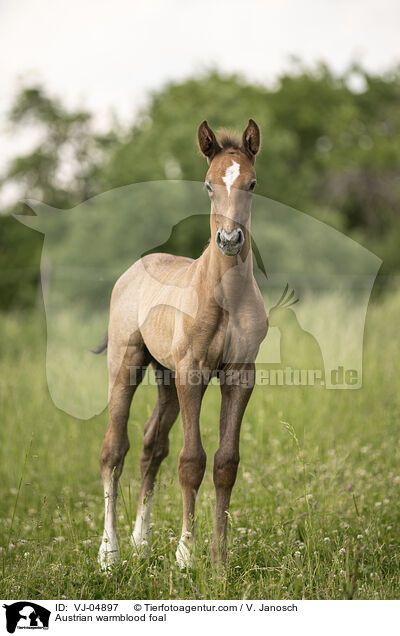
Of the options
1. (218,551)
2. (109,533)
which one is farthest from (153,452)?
(218,551)

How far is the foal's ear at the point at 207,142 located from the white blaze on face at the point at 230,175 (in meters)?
0.29

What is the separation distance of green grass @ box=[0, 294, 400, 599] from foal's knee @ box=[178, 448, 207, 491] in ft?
1.39

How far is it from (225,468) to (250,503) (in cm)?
150

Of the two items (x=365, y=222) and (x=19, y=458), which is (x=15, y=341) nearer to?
(x=19, y=458)

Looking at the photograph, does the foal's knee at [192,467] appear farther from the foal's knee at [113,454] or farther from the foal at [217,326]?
the foal's knee at [113,454]

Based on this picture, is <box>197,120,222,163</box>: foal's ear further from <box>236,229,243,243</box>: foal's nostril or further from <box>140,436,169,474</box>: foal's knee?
<box>140,436,169,474</box>: foal's knee

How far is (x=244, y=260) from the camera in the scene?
3.70m

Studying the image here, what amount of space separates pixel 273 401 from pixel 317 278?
10341 mm

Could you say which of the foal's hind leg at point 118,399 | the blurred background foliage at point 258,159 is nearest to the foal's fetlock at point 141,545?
the foal's hind leg at point 118,399

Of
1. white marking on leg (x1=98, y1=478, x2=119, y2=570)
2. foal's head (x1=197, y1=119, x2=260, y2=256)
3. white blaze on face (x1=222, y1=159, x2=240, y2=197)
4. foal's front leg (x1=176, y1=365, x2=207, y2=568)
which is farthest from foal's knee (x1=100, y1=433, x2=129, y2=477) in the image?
white blaze on face (x1=222, y1=159, x2=240, y2=197)

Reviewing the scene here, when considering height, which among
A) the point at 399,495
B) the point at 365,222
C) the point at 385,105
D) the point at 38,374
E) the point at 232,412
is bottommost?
the point at 399,495

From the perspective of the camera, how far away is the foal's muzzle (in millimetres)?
3314

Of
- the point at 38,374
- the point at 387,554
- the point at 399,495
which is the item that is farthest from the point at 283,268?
the point at 387,554
